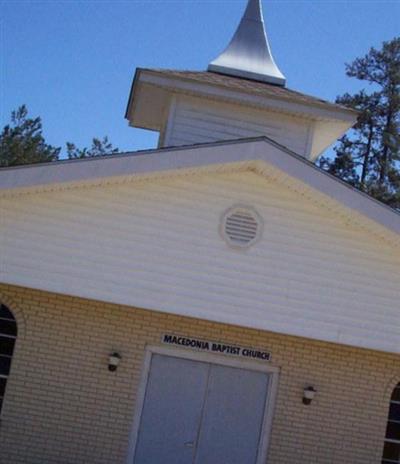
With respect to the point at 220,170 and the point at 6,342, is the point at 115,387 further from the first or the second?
the point at 220,170

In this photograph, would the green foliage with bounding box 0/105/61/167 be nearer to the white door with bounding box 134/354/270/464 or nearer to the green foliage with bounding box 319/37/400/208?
the green foliage with bounding box 319/37/400/208

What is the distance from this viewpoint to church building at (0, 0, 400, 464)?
1292 cm

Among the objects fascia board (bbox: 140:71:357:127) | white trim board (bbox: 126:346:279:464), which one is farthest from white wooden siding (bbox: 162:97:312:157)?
white trim board (bbox: 126:346:279:464)

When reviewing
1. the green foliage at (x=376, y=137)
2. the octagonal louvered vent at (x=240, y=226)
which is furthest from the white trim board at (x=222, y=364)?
the green foliage at (x=376, y=137)

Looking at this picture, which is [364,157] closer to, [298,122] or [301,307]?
[298,122]

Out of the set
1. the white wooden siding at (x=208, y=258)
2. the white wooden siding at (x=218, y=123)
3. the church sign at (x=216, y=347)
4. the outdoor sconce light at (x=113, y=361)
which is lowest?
the outdoor sconce light at (x=113, y=361)

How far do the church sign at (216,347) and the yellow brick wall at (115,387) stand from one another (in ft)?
0.29

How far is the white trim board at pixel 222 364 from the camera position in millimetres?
14020

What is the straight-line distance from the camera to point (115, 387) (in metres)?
13.9

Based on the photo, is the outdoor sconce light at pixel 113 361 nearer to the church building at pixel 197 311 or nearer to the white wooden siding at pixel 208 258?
the church building at pixel 197 311

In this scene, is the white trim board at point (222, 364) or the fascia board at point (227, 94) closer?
the white trim board at point (222, 364)

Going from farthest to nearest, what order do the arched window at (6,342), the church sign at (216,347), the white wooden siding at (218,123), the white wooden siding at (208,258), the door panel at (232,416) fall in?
the white wooden siding at (218,123)
the door panel at (232,416)
the church sign at (216,347)
the arched window at (6,342)
the white wooden siding at (208,258)

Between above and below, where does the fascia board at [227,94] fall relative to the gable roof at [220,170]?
above

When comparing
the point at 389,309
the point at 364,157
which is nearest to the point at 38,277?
the point at 389,309
